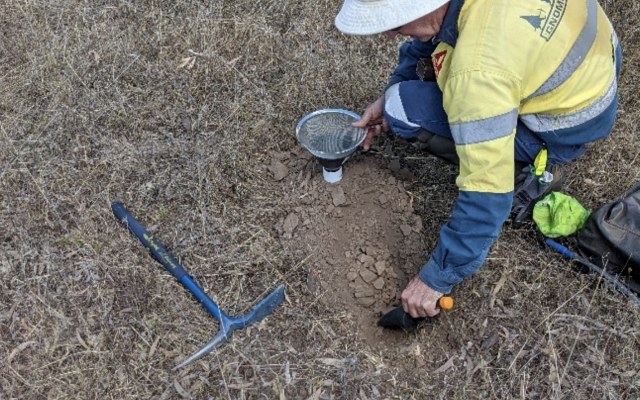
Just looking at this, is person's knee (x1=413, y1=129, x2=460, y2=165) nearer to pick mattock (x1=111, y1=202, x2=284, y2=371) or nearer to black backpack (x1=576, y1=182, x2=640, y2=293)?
black backpack (x1=576, y1=182, x2=640, y2=293)

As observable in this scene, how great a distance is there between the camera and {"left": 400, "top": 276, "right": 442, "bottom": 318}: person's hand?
227cm

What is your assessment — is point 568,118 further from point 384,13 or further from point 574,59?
point 384,13

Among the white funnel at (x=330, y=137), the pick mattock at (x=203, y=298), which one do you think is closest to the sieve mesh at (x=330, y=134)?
the white funnel at (x=330, y=137)

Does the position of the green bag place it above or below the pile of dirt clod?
above

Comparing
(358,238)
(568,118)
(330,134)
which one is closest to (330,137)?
(330,134)

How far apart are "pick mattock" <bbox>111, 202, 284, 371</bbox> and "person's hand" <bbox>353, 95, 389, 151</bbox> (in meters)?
0.83

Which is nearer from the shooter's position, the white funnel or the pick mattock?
the pick mattock

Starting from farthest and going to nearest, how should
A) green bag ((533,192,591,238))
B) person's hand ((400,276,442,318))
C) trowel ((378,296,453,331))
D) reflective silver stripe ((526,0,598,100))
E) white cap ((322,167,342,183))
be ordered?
white cap ((322,167,342,183)) → green bag ((533,192,591,238)) → trowel ((378,296,453,331)) → person's hand ((400,276,442,318)) → reflective silver stripe ((526,0,598,100))

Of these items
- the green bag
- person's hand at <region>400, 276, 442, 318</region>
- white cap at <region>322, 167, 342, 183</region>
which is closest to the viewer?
person's hand at <region>400, 276, 442, 318</region>

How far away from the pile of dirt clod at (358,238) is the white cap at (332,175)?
24 mm

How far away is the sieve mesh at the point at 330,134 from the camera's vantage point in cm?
273

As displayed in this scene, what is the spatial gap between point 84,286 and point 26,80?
1.44 meters

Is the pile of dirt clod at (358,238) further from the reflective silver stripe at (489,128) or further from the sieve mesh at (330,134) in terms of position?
the reflective silver stripe at (489,128)

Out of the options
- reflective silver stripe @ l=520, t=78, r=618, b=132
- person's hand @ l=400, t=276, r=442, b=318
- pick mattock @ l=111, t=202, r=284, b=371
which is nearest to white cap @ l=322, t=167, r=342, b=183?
pick mattock @ l=111, t=202, r=284, b=371
